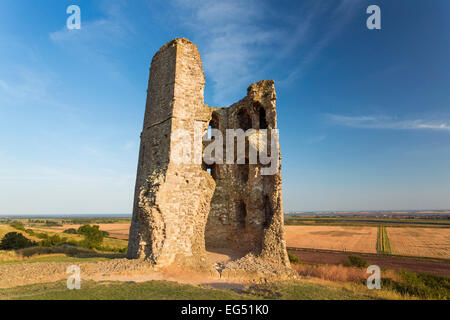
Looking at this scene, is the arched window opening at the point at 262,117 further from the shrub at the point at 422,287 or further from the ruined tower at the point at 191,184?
the shrub at the point at 422,287

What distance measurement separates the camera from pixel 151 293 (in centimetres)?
584

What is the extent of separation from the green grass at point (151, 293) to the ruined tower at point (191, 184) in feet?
8.67

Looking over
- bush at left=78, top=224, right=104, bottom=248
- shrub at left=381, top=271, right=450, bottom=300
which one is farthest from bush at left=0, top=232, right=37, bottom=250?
shrub at left=381, top=271, right=450, bottom=300

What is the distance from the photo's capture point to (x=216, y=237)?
14938 mm

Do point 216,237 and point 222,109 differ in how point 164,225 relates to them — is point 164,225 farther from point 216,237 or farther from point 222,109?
point 222,109

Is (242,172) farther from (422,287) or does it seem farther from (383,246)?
(383,246)

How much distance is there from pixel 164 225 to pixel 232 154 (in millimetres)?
7194

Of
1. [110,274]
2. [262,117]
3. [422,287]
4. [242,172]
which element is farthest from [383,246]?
[110,274]

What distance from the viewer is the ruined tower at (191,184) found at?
9648 millimetres

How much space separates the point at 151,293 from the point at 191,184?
5.32 m

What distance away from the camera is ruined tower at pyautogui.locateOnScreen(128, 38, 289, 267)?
9648 millimetres

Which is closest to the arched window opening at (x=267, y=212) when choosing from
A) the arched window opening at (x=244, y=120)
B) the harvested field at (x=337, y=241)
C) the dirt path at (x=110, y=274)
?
the dirt path at (x=110, y=274)

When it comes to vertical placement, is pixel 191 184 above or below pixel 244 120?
below

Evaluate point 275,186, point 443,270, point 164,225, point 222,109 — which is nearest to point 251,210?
point 275,186
